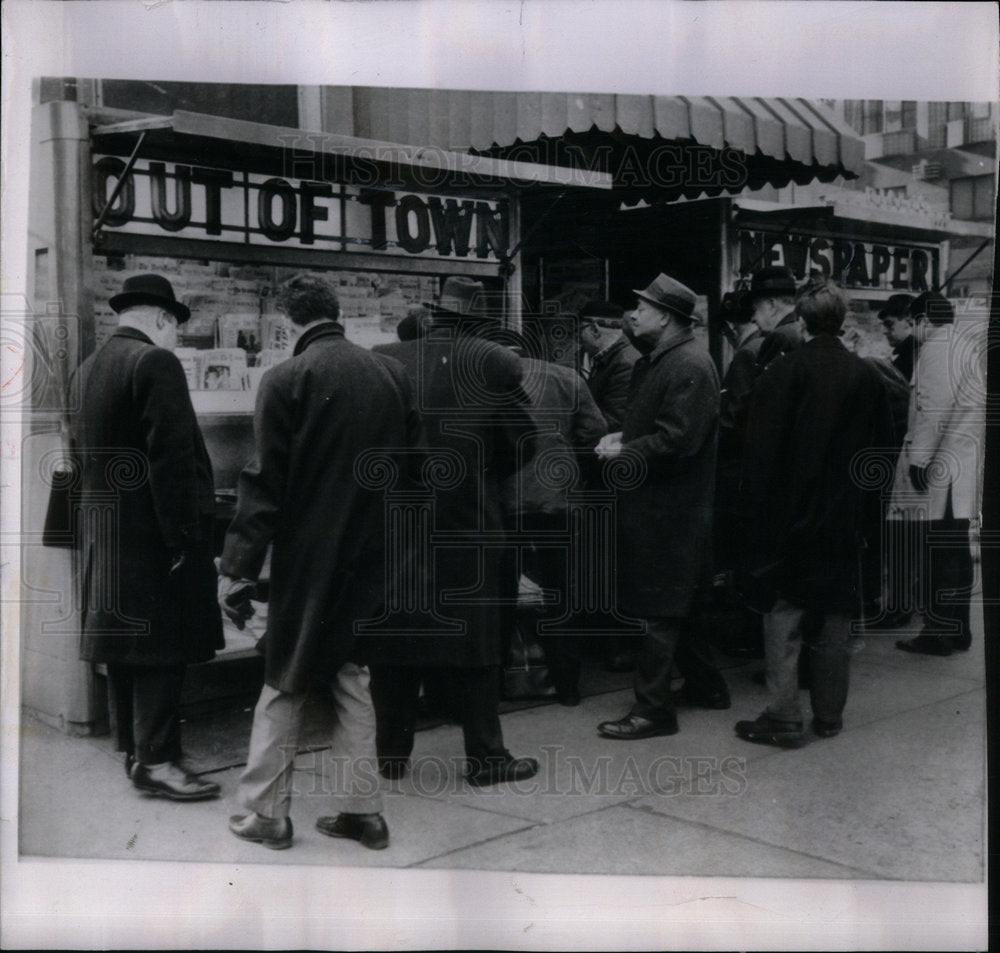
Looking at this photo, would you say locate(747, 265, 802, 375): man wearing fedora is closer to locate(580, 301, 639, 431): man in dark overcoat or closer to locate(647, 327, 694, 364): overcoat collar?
locate(647, 327, 694, 364): overcoat collar

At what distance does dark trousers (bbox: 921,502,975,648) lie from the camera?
5.35 meters

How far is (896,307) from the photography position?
5469mm

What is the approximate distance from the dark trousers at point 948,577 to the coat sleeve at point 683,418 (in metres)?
0.94

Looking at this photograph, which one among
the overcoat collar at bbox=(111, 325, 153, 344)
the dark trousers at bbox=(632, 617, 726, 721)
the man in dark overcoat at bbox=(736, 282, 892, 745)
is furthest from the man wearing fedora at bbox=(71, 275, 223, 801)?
the man in dark overcoat at bbox=(736, 282, 892, 745)

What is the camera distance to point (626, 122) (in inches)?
206

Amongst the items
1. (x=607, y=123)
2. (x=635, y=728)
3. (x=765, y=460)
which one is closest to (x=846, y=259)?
(x=765, y=460)

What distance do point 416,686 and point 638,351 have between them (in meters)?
1.62

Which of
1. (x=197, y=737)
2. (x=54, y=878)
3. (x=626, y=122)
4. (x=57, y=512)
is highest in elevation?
(x=626, y=122)

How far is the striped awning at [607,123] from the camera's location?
518cm

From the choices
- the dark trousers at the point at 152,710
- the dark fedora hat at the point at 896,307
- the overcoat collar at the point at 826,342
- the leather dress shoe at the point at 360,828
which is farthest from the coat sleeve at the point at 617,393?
the dark trousers at the point at 152,710

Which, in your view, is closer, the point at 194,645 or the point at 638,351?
the point at 194,645

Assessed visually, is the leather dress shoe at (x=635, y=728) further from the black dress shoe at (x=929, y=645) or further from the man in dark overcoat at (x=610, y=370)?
the black dress shoe at (x=929, y=645)

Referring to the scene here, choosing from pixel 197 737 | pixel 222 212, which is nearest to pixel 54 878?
pixel 197 737

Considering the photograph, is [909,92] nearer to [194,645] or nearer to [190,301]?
[190,301]
